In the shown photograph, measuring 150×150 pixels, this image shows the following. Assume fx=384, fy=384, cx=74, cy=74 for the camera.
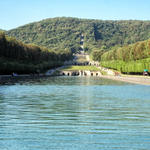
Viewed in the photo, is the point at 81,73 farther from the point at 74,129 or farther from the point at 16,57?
the point at 74,129

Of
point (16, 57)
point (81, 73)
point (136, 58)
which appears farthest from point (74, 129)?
point (81, 73)

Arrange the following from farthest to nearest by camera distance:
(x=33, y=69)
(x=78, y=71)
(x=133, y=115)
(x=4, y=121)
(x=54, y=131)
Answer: (x=78, y=71)
(x=33, y=69)
(x=133, y=115)
(x=4, y=121)
(x=54, y=131)

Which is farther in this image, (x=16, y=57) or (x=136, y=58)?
(x=16, y=57)

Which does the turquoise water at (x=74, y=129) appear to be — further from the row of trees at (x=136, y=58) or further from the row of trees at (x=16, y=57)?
the row of trees at (x=16, y=57)

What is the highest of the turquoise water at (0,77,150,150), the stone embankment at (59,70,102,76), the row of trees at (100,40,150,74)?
the row of trees at (100,40,150,74)

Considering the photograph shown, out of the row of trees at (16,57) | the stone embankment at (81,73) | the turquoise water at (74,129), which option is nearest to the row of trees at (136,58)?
the stone embankment at (81,73)

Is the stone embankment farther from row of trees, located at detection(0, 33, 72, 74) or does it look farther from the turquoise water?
the turquoise water

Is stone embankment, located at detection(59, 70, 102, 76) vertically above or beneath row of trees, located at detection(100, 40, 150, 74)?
beneath

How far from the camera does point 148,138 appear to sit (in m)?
15.7

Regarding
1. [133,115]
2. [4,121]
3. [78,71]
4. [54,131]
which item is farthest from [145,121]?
[78,71]

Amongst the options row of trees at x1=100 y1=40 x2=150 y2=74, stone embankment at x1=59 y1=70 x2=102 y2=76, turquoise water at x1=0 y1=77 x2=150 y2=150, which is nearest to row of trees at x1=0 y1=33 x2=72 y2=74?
stone embankment at x1=59 y1=70 x2=102 y2=76

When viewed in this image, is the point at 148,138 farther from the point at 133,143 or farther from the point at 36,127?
the point at 36,127

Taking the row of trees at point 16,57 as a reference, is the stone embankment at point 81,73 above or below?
below

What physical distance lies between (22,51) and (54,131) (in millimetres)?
99172
